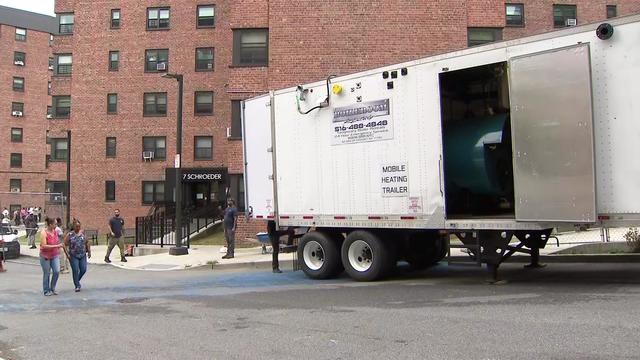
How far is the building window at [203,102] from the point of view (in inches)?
1423

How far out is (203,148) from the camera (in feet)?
118

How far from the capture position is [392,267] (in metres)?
11.6

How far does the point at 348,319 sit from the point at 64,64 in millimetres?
38719

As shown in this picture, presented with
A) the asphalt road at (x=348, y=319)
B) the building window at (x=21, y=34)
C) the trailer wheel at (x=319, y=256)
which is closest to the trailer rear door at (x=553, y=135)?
the asphalt road at (x=348, y=319)

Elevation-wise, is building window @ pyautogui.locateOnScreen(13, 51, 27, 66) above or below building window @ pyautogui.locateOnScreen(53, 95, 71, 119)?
above

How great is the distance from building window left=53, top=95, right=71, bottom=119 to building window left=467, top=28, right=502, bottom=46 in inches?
1088

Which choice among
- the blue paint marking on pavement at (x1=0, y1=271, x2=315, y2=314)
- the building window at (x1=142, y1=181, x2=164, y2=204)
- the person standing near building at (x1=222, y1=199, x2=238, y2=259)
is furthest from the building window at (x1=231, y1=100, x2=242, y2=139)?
the building window at (x1=142, y1=181, x2=164, y2=204)

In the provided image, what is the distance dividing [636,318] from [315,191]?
21.9ft

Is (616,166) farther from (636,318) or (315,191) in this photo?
(315,191)

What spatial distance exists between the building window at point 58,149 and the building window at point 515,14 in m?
29.7

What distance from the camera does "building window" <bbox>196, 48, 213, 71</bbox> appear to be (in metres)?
36.2

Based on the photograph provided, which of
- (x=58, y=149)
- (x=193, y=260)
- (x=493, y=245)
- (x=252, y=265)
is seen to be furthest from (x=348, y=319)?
(x=58, y=149)

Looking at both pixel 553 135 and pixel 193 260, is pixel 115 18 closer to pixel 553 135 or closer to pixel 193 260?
pixel 193 260

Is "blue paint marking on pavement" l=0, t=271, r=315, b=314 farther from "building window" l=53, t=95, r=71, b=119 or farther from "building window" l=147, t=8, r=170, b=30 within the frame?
"building window" l=53, t=95, r=71, b=119
